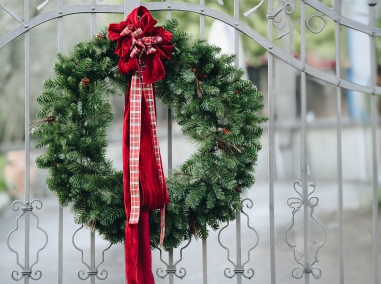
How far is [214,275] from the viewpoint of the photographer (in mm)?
3170

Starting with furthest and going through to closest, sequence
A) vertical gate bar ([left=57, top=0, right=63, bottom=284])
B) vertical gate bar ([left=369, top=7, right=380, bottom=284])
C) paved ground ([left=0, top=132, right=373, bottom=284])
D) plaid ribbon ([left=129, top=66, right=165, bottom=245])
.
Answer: paved ground ([left=0, top=132, right=373, bottom=284]) < vertical gate bar ([left=369, top=7, right=380, bottom=284]) < vertical gate bar ([left=57, top=0, right=63, bottom=284]) < plaid ribbon ([left=129, top=66, right=165, bottom=245])

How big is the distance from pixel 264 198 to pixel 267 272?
482mm

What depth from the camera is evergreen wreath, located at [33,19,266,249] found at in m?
2.39

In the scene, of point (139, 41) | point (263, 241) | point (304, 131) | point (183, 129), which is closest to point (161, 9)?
point (139, 41)

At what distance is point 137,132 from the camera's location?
2410mm

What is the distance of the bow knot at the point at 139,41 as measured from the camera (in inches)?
92.5

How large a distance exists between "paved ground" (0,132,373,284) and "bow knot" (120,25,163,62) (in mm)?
722

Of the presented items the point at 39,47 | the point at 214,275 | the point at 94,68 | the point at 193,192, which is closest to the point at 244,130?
the point at 193,192

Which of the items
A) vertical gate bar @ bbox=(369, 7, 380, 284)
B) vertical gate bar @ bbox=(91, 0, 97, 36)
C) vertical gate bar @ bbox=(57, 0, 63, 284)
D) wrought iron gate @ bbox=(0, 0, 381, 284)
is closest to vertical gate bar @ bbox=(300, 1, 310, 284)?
wrought iron gate @ bbox=(0, 0, 381, 284)

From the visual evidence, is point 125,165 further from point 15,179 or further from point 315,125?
point 315,125

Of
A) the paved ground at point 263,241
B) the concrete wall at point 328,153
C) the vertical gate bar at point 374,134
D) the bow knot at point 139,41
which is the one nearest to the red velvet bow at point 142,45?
the bow knot at point 139,41

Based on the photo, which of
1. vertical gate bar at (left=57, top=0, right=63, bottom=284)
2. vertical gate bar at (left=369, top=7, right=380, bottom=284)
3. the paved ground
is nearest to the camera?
vertical gate bar at (left=57, top=0, right=63, bottom=284)

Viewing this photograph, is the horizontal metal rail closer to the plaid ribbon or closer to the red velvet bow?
the red velvet bow

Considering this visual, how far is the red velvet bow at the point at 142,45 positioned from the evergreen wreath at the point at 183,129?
83 millimetres
